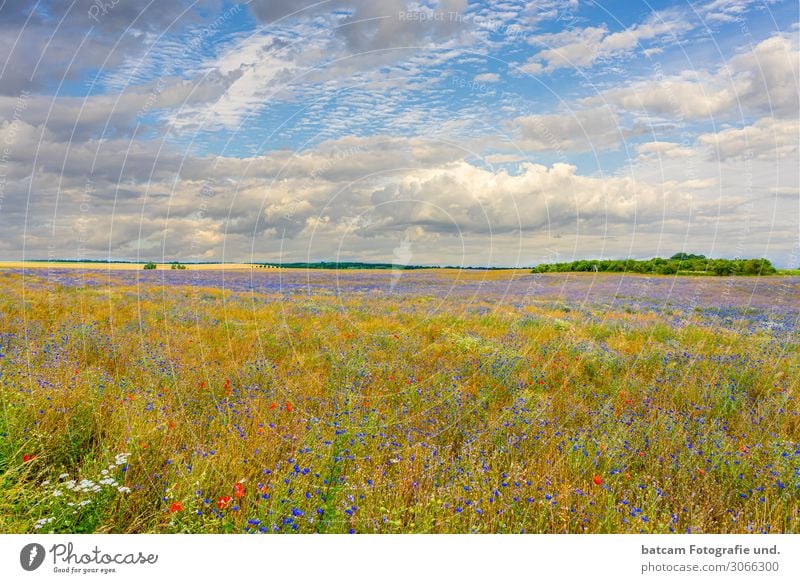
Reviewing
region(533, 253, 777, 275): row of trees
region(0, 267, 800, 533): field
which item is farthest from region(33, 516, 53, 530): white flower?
region(533, 253, 777, 275): row of trees

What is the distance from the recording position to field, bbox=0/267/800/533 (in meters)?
3.85

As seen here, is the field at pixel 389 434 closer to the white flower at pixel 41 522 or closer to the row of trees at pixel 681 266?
the white flower at pixel 41 522

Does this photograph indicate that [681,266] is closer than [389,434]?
No

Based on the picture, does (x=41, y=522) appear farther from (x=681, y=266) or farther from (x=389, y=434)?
(x=681, y=266)
